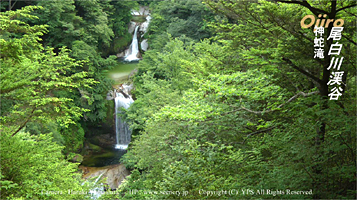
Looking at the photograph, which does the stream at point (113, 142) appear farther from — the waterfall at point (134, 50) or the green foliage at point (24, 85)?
the green foliage at point (24, 85)

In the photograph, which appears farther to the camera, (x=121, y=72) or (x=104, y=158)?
(x=121, y=72)

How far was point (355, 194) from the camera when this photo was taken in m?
3.82

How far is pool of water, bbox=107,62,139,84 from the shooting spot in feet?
75.8

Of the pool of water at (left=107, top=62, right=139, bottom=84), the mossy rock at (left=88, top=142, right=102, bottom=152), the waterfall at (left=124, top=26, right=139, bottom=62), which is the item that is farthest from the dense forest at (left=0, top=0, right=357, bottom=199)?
the waterfall at (left=124, top=26, right=139, bottom=62)

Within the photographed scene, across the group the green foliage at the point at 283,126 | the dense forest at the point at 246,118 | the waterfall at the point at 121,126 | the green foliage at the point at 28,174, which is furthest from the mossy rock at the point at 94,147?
the green foliage at the point at 283,126

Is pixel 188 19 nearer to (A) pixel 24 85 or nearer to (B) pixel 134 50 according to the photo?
(B) pixel 134 50

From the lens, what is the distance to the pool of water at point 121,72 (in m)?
23.1

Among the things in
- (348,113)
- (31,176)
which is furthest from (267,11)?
(31,176)

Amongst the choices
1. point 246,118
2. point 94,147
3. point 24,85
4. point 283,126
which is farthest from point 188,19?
point 283,126

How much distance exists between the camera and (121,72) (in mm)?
24828

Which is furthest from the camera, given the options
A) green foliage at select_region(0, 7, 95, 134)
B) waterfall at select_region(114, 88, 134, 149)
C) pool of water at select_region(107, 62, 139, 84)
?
pool of water at select_region(107, 62, 139, 84)

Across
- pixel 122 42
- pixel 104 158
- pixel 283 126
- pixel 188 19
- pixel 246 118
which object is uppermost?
pixel 122 42

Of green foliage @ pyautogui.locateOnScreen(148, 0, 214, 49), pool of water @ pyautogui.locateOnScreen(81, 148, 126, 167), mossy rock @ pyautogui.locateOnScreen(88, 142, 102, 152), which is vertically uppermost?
green foliage @ pyautogui.locateOnScreen(148, 0, 214, 49)

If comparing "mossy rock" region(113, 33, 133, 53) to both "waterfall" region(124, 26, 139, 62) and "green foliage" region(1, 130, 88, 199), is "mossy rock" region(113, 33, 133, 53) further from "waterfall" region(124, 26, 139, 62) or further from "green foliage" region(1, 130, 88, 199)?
"green foliage" region(1, 130, 88, 199)
